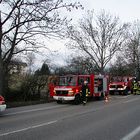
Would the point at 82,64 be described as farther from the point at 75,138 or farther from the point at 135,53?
the point at 75,138

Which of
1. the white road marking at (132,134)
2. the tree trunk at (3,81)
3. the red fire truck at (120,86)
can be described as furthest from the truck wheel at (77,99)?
the red fire truck at (120,86)

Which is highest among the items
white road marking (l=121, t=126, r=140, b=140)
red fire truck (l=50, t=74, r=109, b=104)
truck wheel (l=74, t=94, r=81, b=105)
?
red fire truck (l=50, t=74, r=109, b=104)

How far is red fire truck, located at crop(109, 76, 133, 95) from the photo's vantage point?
37.9 meters

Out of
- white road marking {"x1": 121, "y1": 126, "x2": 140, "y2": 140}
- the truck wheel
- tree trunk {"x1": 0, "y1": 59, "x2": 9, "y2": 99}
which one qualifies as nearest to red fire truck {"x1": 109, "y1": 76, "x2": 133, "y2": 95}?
tree trunk {"x1": 0, "y1": 59, "x2": 9, "y2": 99}

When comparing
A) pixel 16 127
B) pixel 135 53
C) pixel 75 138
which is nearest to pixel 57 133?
pixel 75 138

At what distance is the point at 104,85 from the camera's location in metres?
29.8

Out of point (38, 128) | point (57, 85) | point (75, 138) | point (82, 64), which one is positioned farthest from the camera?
point (82, 64)

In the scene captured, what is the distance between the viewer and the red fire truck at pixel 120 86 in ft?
124

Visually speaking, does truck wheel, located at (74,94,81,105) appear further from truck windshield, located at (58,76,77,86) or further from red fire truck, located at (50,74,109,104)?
truck windshield, located at (58,76,77,86)

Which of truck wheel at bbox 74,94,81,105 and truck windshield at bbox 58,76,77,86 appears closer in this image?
truck wheel at bbox 74,94,81,105

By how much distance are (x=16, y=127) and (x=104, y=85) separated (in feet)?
58.9

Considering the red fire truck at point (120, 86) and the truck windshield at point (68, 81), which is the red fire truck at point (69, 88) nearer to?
the truck windshield at point (68, 81)

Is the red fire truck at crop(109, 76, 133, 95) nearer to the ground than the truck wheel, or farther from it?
farther from it

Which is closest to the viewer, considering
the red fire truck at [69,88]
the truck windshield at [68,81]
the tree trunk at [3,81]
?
the red fire truck at [69,88]
